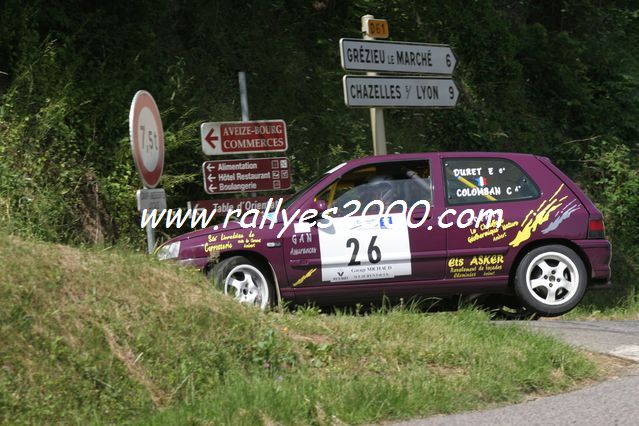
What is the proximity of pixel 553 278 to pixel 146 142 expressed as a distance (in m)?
4.23

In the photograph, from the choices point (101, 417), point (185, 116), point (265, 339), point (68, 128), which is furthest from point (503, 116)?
point (101, 417)

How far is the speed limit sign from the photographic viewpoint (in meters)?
8.42

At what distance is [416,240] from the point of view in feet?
31.2

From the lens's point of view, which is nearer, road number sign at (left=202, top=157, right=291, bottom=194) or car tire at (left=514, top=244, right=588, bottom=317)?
car tire at (left=514, top=244, right=588, bottom=317)

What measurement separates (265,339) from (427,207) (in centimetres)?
357

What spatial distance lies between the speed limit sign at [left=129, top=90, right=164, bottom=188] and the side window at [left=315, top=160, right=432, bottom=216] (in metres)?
1.69

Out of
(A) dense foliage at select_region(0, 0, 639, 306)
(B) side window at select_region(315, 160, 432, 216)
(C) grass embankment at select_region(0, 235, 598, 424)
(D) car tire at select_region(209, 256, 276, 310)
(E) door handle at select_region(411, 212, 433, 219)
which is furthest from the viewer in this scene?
(A) dense foliage at select_region(0, 0, 639, 306)

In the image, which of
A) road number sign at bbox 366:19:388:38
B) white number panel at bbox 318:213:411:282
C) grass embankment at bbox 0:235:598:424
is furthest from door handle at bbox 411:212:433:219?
road number sign at bbox 366:19:388:38

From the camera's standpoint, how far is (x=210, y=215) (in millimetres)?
11977

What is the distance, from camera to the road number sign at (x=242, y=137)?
11.9 m

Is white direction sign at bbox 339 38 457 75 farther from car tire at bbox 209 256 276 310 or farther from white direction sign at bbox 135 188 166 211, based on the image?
white direction sign at bbox 135 188 166 211

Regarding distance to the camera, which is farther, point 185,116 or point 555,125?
point 555,125

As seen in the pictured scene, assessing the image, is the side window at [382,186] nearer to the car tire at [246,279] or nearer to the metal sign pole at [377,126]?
the car tire at [246,279]

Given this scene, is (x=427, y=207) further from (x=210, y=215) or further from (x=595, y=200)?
(x=595, y=200)
